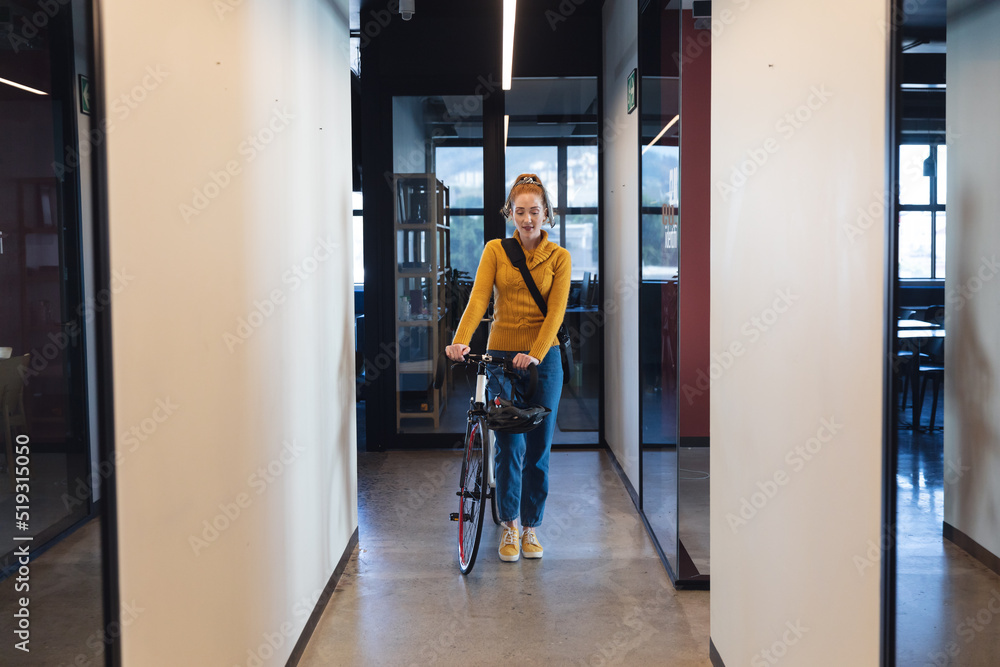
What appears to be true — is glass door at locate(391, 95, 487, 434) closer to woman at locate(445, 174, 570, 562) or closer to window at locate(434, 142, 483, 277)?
window at locate(434, 142, 483, 277)

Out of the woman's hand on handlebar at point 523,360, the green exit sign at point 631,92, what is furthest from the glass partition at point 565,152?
the woman's hand on handlebar at point 523,360

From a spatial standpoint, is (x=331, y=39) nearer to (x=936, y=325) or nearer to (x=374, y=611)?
(x=374, y=611)

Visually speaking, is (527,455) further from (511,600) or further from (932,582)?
(932,582)

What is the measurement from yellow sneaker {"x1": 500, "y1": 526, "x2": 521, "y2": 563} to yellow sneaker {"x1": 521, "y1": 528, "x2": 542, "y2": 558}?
0.11 feet

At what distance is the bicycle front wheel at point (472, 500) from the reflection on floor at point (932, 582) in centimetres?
213

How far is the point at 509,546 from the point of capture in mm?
3693

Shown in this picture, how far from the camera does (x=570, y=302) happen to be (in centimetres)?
590

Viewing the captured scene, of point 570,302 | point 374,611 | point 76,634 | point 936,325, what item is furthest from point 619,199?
point 76,634

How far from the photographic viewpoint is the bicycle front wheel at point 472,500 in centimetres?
346

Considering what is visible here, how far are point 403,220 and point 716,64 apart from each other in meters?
3.61

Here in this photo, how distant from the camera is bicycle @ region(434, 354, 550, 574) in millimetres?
3416

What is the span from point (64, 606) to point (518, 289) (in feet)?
8.49

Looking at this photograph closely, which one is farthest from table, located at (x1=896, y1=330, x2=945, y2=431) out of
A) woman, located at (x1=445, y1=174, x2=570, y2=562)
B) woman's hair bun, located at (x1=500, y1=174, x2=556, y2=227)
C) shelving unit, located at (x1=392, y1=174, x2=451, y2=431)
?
shelving unit, located at (x1=392, y1=174, x2=451, y2=431)

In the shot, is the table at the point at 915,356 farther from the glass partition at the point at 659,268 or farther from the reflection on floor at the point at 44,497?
the glass partition at the point at 659,268
